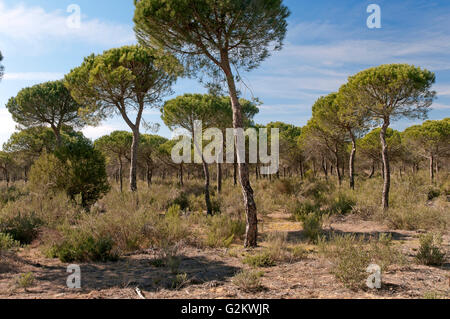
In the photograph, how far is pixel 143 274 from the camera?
4.82 meters

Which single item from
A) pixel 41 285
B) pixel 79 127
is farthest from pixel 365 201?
pixel 79 127

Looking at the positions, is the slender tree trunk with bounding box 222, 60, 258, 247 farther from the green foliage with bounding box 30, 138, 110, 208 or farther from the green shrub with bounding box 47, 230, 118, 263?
the green foliage with bounding box 30, 138, 110, 208

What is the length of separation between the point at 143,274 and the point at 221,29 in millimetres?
6362

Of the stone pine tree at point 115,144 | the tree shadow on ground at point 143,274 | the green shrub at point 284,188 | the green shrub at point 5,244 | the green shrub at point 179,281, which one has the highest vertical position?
the stone pine tree at point 115,144

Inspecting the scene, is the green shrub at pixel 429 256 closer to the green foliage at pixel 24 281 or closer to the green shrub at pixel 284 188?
the green foliage at pixel 24 281

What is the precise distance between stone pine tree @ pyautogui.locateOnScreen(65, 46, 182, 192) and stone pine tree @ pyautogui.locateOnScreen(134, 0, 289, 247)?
6.03 meters

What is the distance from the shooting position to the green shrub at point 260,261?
17.8 feet

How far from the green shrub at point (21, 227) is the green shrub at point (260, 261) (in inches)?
233

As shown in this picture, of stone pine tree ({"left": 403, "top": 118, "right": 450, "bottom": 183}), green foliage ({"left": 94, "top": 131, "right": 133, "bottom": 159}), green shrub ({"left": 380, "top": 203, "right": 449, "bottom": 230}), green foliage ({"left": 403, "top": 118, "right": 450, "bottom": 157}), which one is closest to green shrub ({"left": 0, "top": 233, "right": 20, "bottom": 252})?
green shrub ({"left": 380, "top": 203, "right": 449, "bottom": 230})

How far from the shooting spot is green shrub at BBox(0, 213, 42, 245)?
720 centimetres

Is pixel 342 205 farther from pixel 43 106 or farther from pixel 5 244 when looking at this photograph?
pixel 43 106

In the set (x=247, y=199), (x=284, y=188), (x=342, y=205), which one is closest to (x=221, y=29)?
(x=247, y=199)

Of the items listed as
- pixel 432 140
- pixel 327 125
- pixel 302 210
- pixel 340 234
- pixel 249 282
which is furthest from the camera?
pixel 432 140

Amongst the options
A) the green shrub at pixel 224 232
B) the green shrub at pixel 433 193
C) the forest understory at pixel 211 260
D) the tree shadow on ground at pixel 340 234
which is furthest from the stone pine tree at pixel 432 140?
the green shrub at pixel 224 232
